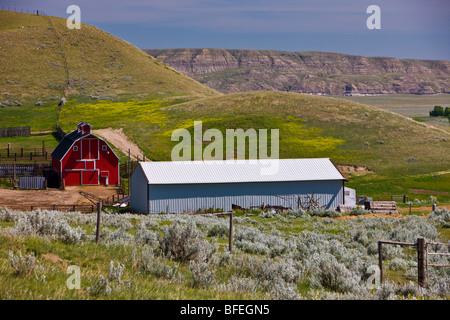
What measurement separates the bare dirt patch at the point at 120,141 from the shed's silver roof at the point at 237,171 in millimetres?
21923

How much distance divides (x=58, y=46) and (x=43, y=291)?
414ft

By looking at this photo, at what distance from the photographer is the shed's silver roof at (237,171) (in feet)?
137

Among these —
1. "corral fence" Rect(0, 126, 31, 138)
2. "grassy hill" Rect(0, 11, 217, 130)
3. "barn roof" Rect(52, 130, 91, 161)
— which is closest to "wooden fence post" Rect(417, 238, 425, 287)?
"barn roof" Rect(52, 130, 91, 161)

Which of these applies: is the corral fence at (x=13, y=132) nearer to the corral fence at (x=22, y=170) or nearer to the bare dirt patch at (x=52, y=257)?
the corral fence at (x=22, y=170)

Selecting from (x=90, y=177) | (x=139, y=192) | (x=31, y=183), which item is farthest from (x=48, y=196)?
(x=139, y=192)

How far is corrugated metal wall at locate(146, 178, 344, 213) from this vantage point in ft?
134

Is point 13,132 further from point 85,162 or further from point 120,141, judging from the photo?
point 85,162

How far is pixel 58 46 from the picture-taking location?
12456 centimetres

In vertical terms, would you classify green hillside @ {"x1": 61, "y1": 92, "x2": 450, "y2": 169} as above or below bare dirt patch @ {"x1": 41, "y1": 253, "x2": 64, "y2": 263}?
above

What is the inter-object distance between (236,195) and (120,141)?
33611mm

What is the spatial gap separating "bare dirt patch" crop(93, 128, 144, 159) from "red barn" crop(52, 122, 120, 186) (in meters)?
8.11

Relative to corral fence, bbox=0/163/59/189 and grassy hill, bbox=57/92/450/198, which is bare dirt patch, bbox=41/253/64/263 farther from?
grassy hill, bbox=57/92/450/198

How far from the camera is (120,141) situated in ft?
236
